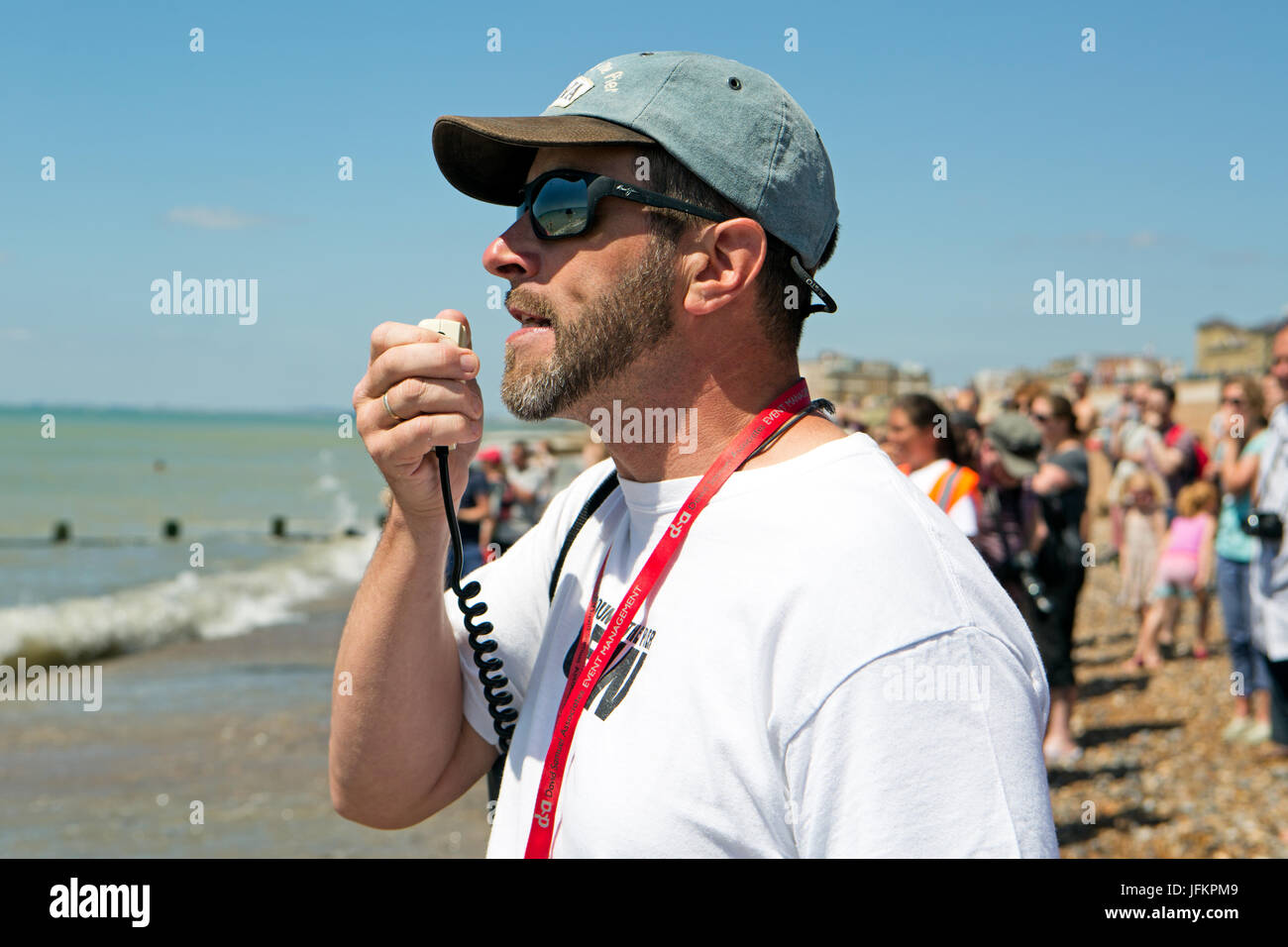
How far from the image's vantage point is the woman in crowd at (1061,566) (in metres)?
7.57

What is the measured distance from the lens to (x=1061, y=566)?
7.67 meters

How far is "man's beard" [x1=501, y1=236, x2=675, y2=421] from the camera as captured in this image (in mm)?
1979

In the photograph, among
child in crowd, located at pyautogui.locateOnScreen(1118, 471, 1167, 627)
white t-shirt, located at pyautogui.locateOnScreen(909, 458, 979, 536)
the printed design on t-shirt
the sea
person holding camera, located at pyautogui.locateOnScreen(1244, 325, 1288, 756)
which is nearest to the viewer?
the printed design on t-shirt

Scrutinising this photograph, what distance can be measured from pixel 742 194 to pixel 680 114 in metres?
0.18

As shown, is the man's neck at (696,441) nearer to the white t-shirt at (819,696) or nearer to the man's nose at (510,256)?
the white t-shirt at (819,696)

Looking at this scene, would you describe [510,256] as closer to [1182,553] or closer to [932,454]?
[932,454]

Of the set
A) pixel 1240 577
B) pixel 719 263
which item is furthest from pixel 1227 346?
pixel 719 263

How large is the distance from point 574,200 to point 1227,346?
130 feet

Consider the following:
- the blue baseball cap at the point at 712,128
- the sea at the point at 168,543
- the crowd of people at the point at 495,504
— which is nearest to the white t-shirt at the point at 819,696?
the blue baseball cap at the point at 712,128

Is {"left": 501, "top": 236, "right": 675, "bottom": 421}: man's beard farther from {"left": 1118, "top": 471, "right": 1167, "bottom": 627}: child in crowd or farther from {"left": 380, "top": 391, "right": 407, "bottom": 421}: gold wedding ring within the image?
{"left": 1118, "top": 471, "right": 1167, "bottom": 627}: child in crowd

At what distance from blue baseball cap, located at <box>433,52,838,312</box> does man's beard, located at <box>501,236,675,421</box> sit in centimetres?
18

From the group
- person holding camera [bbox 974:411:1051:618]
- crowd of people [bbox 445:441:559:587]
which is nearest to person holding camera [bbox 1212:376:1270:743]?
person holding camera [bbox 974:411:1051:618]

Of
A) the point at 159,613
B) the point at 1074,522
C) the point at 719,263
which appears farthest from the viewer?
the point at 159,613

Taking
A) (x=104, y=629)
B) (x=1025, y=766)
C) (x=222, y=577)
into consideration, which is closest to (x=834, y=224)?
(x=1025, y=766)
